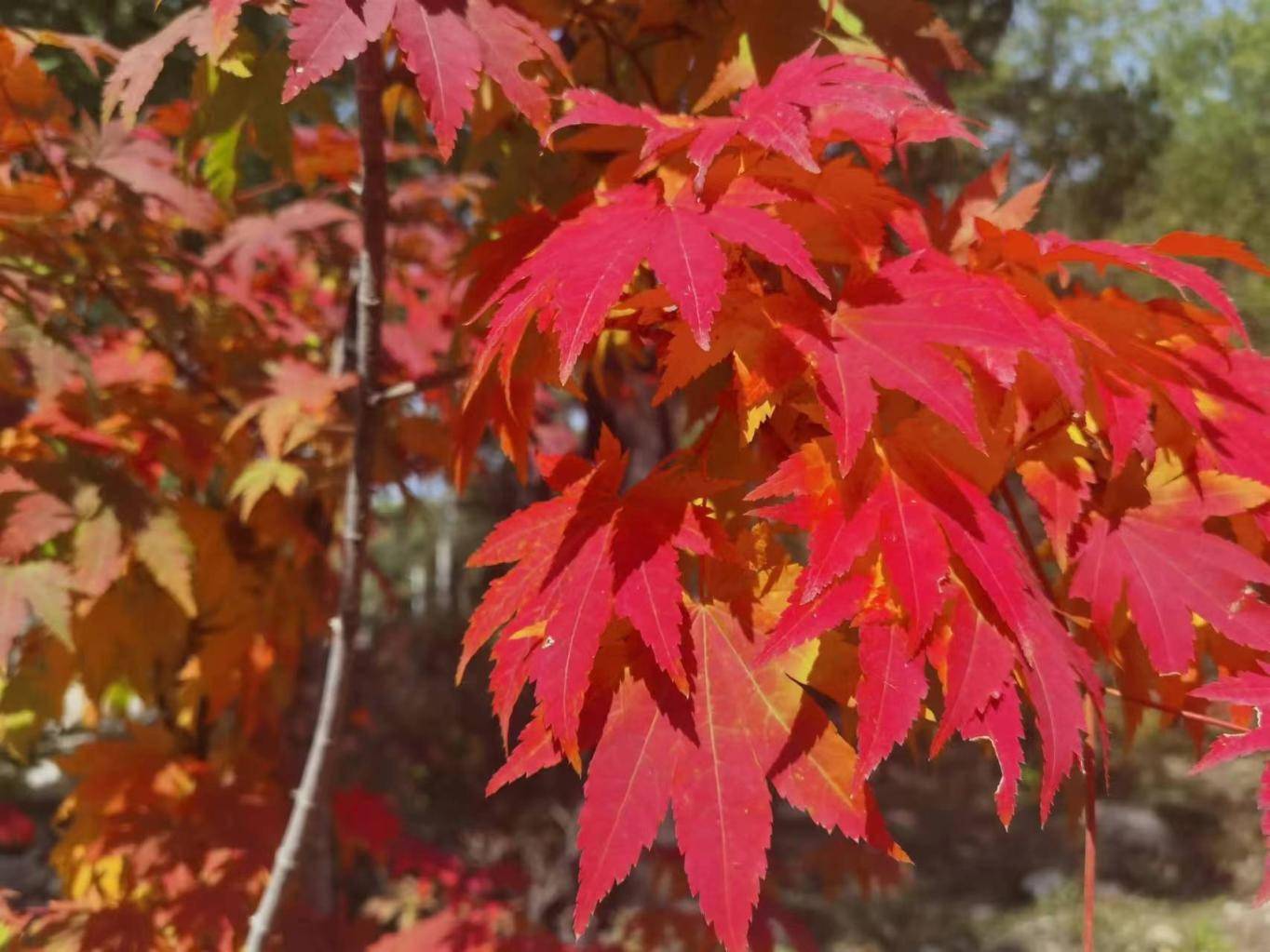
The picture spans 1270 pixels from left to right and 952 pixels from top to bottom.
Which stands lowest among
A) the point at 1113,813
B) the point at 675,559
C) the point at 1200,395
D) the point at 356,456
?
the point at 1113,813

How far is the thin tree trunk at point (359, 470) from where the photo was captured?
3.20 feet

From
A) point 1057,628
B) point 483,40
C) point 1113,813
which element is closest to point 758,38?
point 483,40

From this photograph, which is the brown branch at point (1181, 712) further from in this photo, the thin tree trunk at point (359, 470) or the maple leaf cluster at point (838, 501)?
the thin tree trunk at point (359, 470)

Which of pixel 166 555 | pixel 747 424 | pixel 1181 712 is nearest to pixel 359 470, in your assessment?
pixel 166 555

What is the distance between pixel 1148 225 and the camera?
265 inches

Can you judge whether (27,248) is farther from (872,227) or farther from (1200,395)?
(1200,395)

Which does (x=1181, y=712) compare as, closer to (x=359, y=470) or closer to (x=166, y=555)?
(x=359, y=470)

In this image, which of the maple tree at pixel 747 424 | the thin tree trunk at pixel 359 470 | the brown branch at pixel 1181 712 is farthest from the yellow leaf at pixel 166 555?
the brown branch at pixel 1181 712

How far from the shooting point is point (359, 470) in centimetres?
113

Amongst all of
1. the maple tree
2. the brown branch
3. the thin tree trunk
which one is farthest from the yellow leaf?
the brown branch

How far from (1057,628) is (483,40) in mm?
616

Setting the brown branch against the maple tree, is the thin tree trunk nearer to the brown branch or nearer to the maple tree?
the maple tree

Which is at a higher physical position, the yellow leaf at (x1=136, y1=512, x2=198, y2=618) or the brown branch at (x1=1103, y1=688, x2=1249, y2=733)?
the brown branch at (x1=1103, y1=688, x2=1249, y2=733)

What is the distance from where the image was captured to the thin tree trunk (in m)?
0.97
